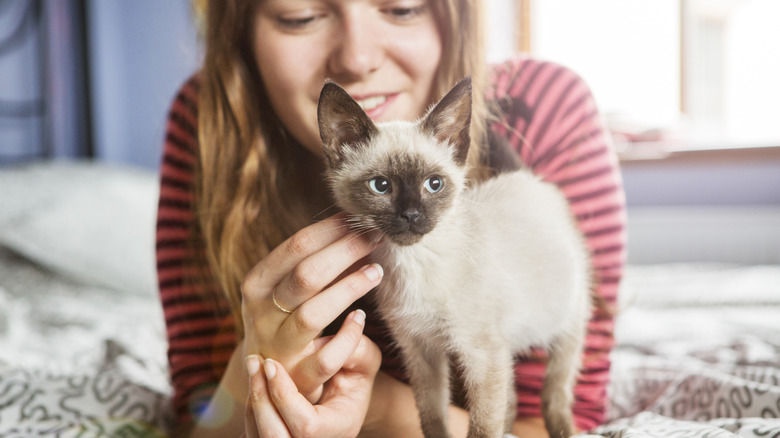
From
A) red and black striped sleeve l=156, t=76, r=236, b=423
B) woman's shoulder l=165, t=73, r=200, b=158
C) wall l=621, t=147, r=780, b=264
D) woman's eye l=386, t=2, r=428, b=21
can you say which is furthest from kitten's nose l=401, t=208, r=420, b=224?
wall l=621, t=147, r=780, b=264

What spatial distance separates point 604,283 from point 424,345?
34 centimetres

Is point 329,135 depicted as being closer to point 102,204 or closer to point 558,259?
point 558,259

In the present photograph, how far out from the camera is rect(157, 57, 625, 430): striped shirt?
723 mm

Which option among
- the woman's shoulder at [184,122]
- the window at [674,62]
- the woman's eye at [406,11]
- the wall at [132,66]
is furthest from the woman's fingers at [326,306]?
the wall at [132,66]

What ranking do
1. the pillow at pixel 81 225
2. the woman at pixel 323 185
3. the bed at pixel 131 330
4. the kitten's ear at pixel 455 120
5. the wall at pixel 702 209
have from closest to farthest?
the kitten's ear at pixel 455 120 < the woman at pixel 323 185 < the bed at pixel 131 330 < the pillow at pixel 81 225 < the wall at pixel 702 209

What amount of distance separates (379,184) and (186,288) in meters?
0.70

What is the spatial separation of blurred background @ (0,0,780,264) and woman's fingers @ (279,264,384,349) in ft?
5.73

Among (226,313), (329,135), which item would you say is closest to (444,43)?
(329,135)

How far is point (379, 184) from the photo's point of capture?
1.81 ft

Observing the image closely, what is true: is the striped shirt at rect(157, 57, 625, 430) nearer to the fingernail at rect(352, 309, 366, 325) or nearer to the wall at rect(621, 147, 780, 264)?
the fingernail at rect(352, 309, 366, 325)

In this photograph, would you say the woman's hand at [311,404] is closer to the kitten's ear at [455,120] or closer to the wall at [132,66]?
the kitten's ear at [455,120]

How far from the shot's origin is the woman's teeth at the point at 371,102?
59 centimetres

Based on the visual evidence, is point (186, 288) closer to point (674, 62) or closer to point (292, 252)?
point (292, 252)

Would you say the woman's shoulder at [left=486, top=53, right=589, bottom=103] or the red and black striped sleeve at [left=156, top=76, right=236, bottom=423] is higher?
the woman's shoulder at [left=486, top=53, right=589, bottom=103]
